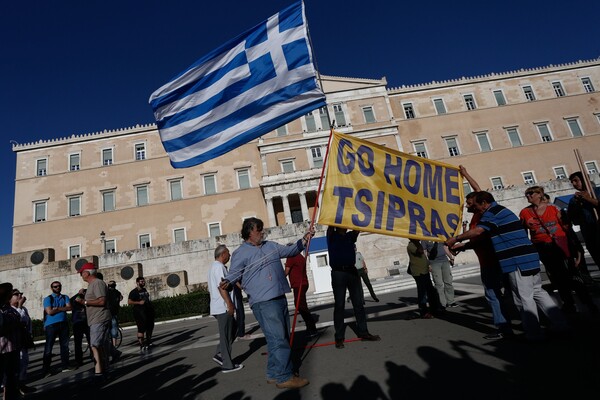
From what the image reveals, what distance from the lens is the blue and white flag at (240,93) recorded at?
17.4ft

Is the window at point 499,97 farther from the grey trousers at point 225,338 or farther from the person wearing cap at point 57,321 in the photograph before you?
the person wearing cap at point 57,321

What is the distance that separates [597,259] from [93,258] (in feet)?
76.9

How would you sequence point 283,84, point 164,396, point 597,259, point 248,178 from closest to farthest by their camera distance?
point 164,396 < point 597,259 < point 283,84 < point 248,178

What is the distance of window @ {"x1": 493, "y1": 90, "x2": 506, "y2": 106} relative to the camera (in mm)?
35875

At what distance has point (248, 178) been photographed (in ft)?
106

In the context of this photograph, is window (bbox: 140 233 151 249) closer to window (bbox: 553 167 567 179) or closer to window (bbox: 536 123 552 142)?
window (bbox: 553 167 567 179)

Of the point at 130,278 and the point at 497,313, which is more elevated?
the point at 130,278

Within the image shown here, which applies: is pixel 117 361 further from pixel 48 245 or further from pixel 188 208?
pixel 48 245

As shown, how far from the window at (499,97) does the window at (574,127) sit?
22.6 feet

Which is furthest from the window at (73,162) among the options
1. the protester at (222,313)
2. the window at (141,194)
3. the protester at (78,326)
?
the protester at (222,313)

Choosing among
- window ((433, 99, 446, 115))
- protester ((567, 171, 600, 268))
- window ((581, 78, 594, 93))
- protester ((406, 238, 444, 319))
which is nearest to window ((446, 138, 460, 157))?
window ((433, 99, 446, 115))

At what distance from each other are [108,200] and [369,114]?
27.0 m

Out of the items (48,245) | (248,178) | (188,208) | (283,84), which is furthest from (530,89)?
(48,245)

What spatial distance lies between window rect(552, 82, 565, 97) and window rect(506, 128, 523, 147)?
22.6 ft
